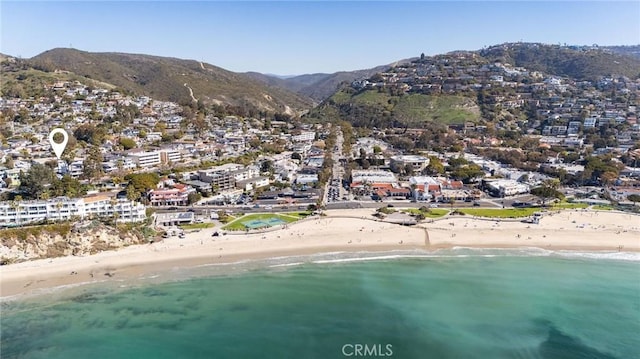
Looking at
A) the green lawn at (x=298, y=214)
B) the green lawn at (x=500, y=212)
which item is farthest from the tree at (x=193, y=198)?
the green lawn at (x=500, y=212)

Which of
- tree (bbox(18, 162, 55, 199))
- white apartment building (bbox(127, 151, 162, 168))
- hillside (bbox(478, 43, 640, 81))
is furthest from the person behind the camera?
hillside (bbox(478, 43, 640, 81))

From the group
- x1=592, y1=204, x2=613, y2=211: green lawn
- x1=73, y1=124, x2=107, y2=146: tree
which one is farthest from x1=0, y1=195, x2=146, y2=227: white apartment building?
x1=592, y1=204, x2=613, y2=211: green lawn

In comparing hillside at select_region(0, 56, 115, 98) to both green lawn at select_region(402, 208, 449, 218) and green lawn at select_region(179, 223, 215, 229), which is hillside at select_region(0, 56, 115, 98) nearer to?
green lawn at select_region(179, 223, 215, 229)

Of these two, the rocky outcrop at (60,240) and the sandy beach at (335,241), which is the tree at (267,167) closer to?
the sandy beach at (335,241)

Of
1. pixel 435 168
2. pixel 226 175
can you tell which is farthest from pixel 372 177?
pixel 226 175

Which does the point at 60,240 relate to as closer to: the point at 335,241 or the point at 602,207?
the point at 335,241

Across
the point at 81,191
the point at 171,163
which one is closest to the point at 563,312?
the point at 81,191
